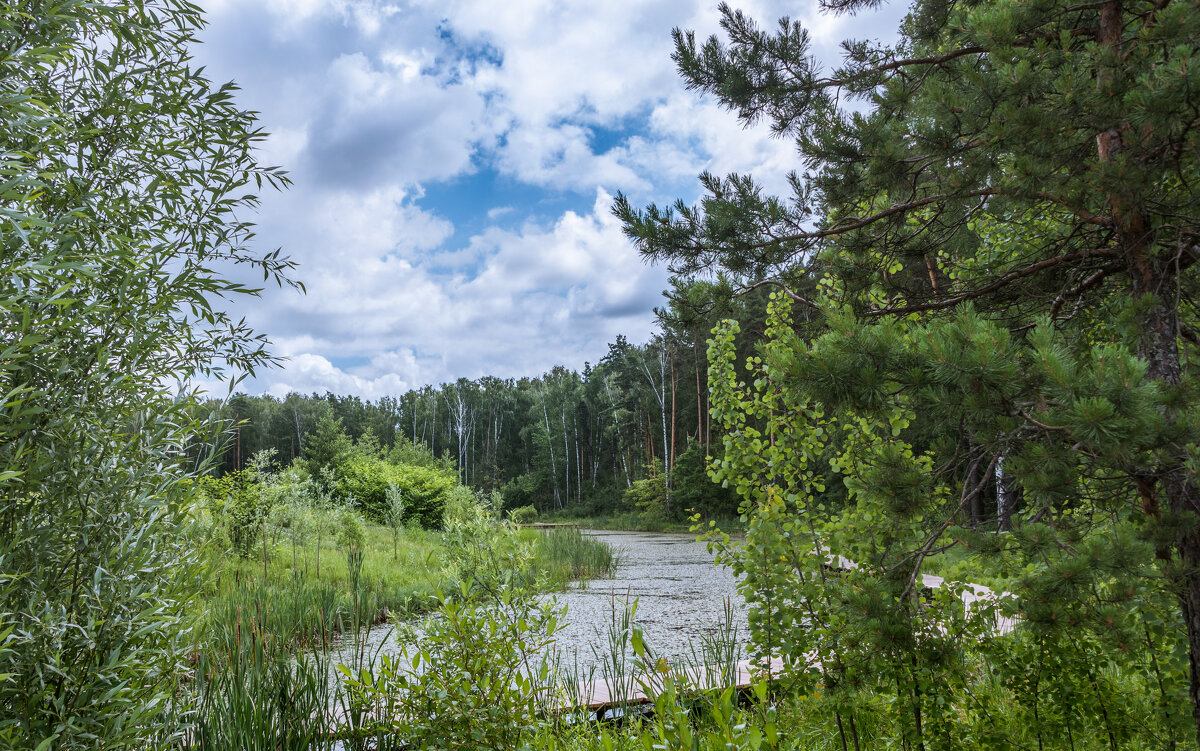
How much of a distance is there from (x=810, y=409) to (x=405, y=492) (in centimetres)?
1160

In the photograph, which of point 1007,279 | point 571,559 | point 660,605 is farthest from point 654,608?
point 1007,279

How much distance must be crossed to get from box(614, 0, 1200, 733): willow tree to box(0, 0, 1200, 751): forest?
13mm

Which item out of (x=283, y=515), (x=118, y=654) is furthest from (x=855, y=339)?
(x=283, y=515)

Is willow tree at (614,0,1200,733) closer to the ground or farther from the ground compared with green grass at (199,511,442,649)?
farther from the ground

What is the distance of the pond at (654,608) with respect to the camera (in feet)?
13.0

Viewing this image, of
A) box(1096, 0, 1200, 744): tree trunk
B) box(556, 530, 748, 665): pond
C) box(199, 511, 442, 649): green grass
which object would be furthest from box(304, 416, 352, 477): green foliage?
box(1096, 0, 1200, 744): tree trunk

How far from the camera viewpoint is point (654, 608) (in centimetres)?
553

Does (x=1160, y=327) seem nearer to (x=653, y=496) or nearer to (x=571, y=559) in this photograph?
(x=571, y=559)

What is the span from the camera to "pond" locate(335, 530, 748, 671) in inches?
156

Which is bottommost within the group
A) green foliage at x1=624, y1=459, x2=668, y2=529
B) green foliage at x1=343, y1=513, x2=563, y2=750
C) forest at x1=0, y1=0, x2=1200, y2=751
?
green foliage at x1=624, y1=459, x2=668, y2=529

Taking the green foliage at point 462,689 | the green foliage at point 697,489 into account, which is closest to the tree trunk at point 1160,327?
the green foliage at point 462,689

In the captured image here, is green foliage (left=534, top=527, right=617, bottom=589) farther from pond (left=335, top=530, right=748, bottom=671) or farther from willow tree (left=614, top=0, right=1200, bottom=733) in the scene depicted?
willow tree (left=614, top=0, right=1200, bottom=733)

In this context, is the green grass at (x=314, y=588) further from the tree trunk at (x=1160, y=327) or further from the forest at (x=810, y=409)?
the tree trunk at (x=1160, y=327)

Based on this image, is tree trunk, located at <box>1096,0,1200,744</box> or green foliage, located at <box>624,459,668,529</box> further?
green foliage, located at <box>624,459,668,529</box>
